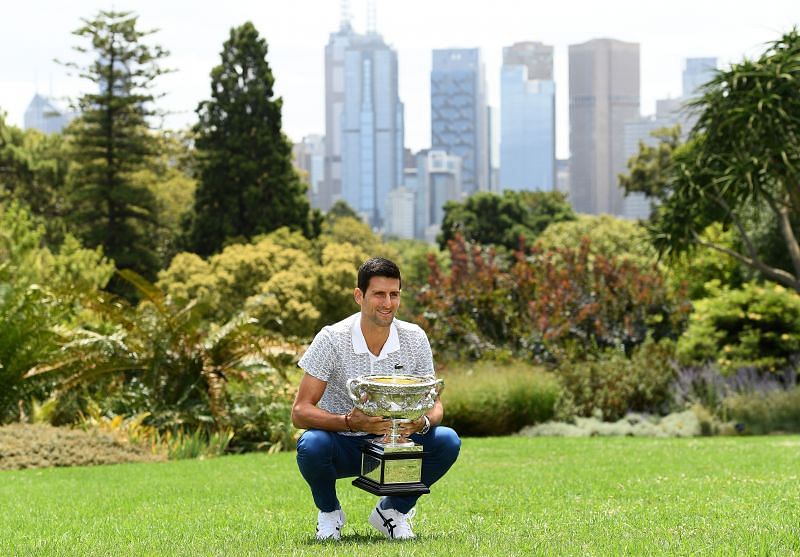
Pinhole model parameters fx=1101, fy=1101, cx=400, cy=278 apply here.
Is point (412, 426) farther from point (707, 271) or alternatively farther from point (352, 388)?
point (707, 271)

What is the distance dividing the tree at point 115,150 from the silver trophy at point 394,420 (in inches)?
1327

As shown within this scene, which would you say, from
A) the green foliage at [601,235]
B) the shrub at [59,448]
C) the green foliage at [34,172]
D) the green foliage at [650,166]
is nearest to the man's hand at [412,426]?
the shrub at [59,448]

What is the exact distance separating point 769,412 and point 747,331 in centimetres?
190

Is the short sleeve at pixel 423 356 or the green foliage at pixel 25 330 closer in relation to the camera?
the short sleeve at pixel 423 356

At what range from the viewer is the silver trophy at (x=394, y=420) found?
478cm

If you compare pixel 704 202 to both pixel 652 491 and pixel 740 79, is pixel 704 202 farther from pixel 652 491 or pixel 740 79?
pixel 652 491

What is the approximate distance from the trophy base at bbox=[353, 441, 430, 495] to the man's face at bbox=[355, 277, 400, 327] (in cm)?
59

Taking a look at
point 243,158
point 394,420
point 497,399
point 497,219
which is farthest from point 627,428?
point 497,219

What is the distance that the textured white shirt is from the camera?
5.22m

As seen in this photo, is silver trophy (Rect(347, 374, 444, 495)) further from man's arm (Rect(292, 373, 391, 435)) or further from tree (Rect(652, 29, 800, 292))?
tree (Rect(652, 29, 800, 292))

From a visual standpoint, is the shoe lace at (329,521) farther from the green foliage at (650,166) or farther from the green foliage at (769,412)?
the green foliage at (650,166)

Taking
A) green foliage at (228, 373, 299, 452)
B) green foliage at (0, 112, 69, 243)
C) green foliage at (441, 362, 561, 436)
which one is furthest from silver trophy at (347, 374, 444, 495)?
green foliage at (0, 112, 69, 243)

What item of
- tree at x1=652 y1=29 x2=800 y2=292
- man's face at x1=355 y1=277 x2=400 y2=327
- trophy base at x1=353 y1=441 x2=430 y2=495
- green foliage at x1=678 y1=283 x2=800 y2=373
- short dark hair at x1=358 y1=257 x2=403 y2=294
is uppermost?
tree at x1=652 y1=29 x2=800 y2=292

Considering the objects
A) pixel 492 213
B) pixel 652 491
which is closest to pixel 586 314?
pixel 652 491
